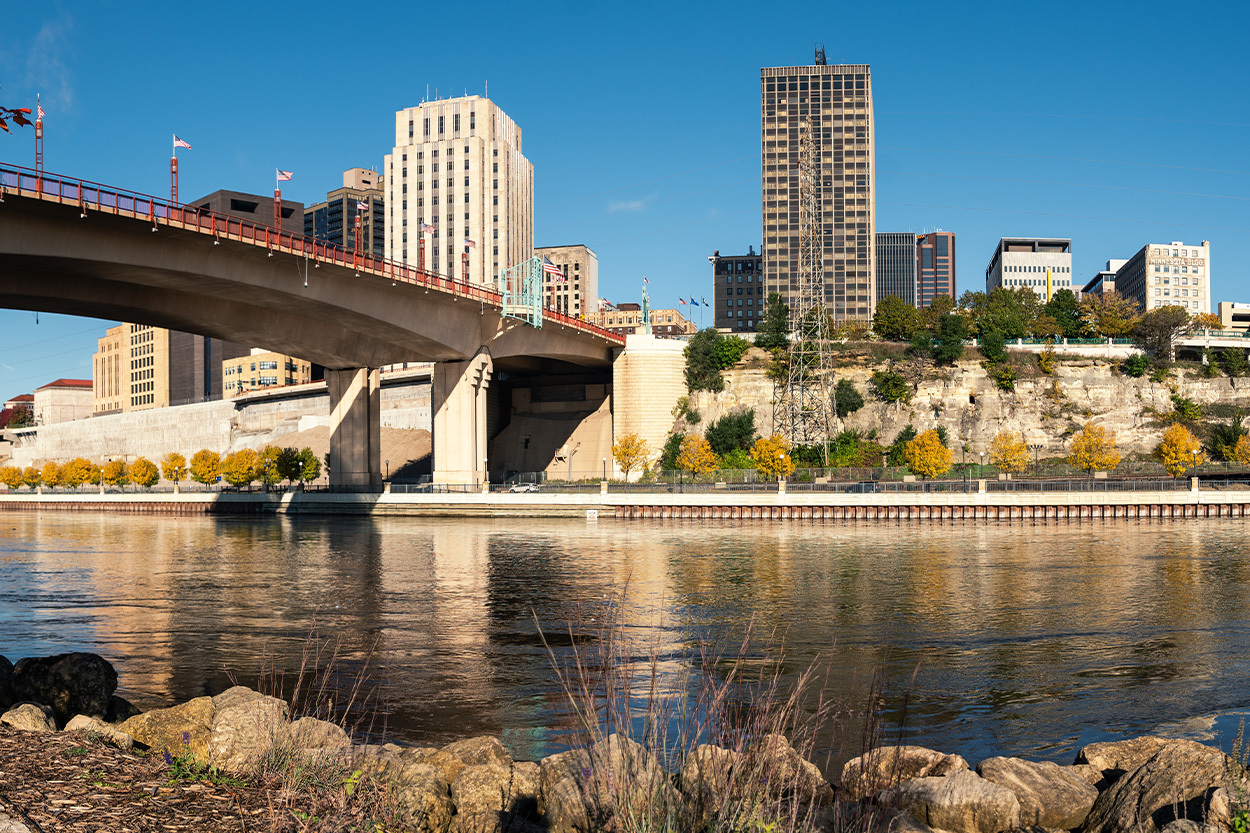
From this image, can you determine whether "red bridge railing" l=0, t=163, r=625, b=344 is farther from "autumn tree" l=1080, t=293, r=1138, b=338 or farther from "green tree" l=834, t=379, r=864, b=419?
"autumn tree" l=1080, t=293, r=1138, b=338

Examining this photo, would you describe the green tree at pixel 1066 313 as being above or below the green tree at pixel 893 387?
above

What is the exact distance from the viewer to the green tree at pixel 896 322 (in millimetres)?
113062

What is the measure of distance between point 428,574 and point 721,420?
65.2 m

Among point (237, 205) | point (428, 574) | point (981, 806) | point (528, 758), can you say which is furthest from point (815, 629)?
point (237, 205)

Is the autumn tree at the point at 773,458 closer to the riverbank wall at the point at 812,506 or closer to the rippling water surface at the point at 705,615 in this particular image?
the riverbank wall at the point at 812,506

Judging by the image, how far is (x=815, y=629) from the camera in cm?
2731

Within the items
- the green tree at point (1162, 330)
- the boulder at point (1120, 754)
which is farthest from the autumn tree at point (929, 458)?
the boulder at point (1120, 754)

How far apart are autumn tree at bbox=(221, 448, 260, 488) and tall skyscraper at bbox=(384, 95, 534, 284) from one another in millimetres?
68557

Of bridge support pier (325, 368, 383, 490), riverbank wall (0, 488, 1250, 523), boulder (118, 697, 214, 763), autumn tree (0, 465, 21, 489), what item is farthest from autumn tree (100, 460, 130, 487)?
boulder (118, 697, 214, 763)

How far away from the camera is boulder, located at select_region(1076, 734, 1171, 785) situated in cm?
1330

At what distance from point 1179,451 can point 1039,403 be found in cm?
1923

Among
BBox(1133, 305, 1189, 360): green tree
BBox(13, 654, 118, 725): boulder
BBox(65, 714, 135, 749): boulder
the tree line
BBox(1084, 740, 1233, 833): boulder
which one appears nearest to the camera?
BBox(1084, 740, 1233, 833): boulder

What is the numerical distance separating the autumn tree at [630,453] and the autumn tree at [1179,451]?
4840 cm

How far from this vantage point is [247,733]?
444 inches
